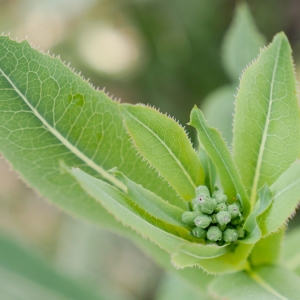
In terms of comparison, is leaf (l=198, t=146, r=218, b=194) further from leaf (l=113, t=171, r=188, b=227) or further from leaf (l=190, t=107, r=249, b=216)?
leaf (l=113, t=171, r=188, b=227)

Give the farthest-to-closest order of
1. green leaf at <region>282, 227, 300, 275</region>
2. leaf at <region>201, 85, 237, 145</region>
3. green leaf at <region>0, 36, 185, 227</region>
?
leaf at <region>201, 85, 237, 145</region> → green leaf at <region>282, 227, 300, 275</region> → green leaf at <region>0, 36, 185, 227</region>

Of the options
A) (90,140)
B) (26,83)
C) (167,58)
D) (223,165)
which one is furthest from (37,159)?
(167,58)

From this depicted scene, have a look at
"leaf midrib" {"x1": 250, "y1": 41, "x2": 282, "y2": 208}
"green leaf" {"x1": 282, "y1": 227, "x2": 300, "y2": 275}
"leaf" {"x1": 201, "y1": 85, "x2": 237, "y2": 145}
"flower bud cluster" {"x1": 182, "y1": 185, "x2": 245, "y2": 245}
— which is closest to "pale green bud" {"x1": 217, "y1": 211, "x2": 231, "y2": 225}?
"flower bud cluster" {"x1": 182, "y1": 185, "x2": 245, "y2": 245}

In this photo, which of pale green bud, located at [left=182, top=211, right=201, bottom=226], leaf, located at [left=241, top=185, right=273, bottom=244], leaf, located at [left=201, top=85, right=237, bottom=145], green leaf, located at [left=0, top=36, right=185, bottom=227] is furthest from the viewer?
leaf, located at [left=201, top=85, right=237, bottom=145]

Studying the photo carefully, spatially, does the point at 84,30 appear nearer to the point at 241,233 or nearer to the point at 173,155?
the point at 173,155

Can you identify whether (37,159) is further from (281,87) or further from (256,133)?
(281,87)

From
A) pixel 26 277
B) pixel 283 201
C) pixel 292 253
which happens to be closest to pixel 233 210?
pixel 283 201

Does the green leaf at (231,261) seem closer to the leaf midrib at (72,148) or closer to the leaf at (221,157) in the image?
the leaf at (221,157)
